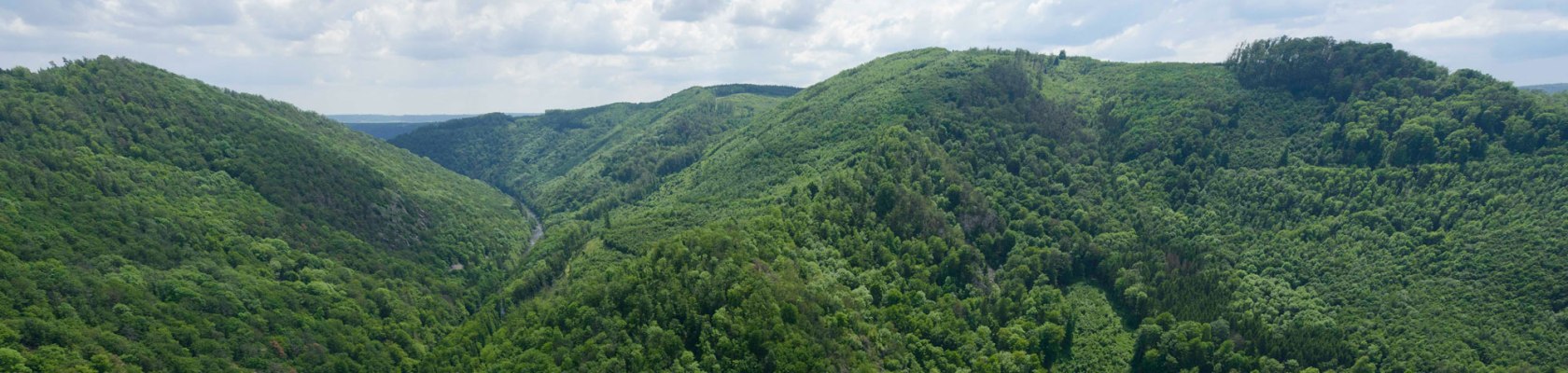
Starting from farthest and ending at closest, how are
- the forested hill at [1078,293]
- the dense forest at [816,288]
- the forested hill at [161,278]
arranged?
the forested hill at [1078,293] → the dense forest at [816,288] → the forested hill at [161,278]

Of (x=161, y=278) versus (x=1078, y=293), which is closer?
(x=161, y=278)

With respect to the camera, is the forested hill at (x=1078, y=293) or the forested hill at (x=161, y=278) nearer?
the forested hill at (x=161, y=278)

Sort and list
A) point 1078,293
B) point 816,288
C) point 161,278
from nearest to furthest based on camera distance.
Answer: point 161,278 → point 816,288 → point 1078,293

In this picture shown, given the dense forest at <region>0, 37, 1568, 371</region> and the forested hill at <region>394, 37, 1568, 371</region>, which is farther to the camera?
the forested hill at <region>394, 37, 1568, 371</region>

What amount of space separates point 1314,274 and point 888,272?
10388 centimetres

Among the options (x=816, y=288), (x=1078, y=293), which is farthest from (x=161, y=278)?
(x=1078, y=293)

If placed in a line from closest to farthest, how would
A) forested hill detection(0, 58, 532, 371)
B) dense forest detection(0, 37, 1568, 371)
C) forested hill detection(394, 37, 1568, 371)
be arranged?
forested hill detection(0, 58, 532, 371), dense forest detection(0, 37, 1568, 371), forested hill detection(394, 37, 1568, 371)

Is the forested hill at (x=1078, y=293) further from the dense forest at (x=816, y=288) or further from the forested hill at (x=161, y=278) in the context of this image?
the forested hill at (x=161, y=278)

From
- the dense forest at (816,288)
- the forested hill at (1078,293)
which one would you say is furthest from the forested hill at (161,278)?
the forested hill at (1078,293)

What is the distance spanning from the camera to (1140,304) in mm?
172875

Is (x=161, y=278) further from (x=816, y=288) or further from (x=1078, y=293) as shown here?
(x=1078, y=293)

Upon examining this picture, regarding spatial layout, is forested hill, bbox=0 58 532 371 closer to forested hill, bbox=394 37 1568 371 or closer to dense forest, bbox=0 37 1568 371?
dense forest, bbox=0 37 1568 371

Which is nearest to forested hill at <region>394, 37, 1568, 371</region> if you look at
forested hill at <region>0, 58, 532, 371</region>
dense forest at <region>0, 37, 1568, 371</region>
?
dense forest at <region>0, 37, 1568, 371</region>

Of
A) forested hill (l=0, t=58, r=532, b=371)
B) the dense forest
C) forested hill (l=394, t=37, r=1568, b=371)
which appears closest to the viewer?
forested hill (l=0, t=58, r=532, b=371)
